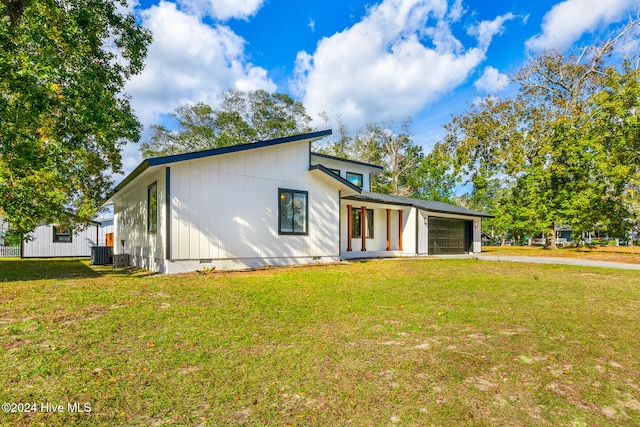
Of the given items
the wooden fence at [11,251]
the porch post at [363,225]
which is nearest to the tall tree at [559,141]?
the porch post at [363,225]

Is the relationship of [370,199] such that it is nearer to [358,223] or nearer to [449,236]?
[358,223]

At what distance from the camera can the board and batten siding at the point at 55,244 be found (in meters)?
21.2

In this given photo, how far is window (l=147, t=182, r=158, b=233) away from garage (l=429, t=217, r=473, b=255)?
15019 mm

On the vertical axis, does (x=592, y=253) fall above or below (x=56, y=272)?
below

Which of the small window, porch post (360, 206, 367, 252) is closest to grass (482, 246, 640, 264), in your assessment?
the small window

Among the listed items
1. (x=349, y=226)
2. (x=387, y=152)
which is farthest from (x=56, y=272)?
(x=387, y=152)

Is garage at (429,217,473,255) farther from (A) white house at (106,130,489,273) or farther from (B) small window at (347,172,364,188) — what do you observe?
(A) white house at (106,130,489,273)

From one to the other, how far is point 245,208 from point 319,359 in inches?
320

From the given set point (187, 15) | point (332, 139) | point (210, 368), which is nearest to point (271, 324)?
point (210, 368)

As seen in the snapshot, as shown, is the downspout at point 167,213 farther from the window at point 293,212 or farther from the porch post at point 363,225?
the porch post at point 363,225

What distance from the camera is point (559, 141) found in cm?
2341

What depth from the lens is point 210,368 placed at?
3.12 m

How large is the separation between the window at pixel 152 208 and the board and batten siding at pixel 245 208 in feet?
5.06

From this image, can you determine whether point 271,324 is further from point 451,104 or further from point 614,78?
point 451,104
